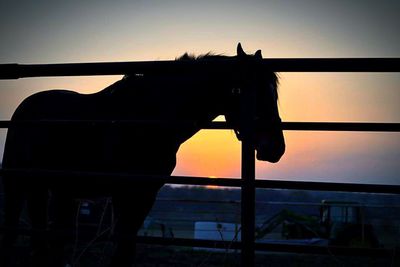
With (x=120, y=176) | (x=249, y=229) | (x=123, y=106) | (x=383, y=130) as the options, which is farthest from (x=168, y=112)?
(x=383, y=130)

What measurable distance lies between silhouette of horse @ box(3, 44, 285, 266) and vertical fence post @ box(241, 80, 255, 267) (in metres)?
0.73

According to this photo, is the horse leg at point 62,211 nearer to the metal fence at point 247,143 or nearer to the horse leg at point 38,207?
A: the horse leg at point 38,207

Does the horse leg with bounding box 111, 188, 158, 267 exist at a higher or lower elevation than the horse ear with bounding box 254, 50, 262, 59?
lower

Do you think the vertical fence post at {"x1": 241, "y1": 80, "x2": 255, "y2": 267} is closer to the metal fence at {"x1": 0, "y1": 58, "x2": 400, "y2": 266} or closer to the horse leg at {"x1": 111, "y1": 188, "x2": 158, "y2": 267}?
the metal fence at {"x1": 0, "y1": 58, "x2": 400, "y2": 266}

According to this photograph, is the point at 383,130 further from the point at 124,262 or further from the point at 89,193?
the point at 89,193

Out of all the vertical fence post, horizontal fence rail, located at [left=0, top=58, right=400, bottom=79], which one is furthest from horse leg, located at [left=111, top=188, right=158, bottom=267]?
the vertical fence post

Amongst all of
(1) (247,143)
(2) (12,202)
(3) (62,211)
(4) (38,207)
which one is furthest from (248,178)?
(2) (12,202)

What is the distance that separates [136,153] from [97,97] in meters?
0.81

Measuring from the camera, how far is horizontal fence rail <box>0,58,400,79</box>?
6.03ft

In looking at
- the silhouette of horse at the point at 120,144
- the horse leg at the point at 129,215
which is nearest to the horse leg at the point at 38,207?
the silhouette of horse at the point at 120,144

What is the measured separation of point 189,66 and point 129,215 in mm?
1569

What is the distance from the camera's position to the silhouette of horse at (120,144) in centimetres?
316

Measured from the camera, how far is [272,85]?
2557 millimetres

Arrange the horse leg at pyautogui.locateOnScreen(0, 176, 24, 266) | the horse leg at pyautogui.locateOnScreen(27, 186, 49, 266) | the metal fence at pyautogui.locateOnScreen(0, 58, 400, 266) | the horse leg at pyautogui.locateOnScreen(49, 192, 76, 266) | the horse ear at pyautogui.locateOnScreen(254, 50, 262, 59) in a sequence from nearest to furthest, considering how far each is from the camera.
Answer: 1. the metal fence at pyautogui.locateOnScreen(0, 58, 400, 266)
2. the horse ear at pyautogui.locateOnScreen(254, 50, 262, 59)
3. the horse leg at pyautogui.locateOnScreen(49, 192, 76, 266)
4. the horse leg at pyautogui.locateOnScreen(27, 186, 49, 266)
5. the horse leg at pyautogui.locateOnScreen(0, 176, 24, 266)
